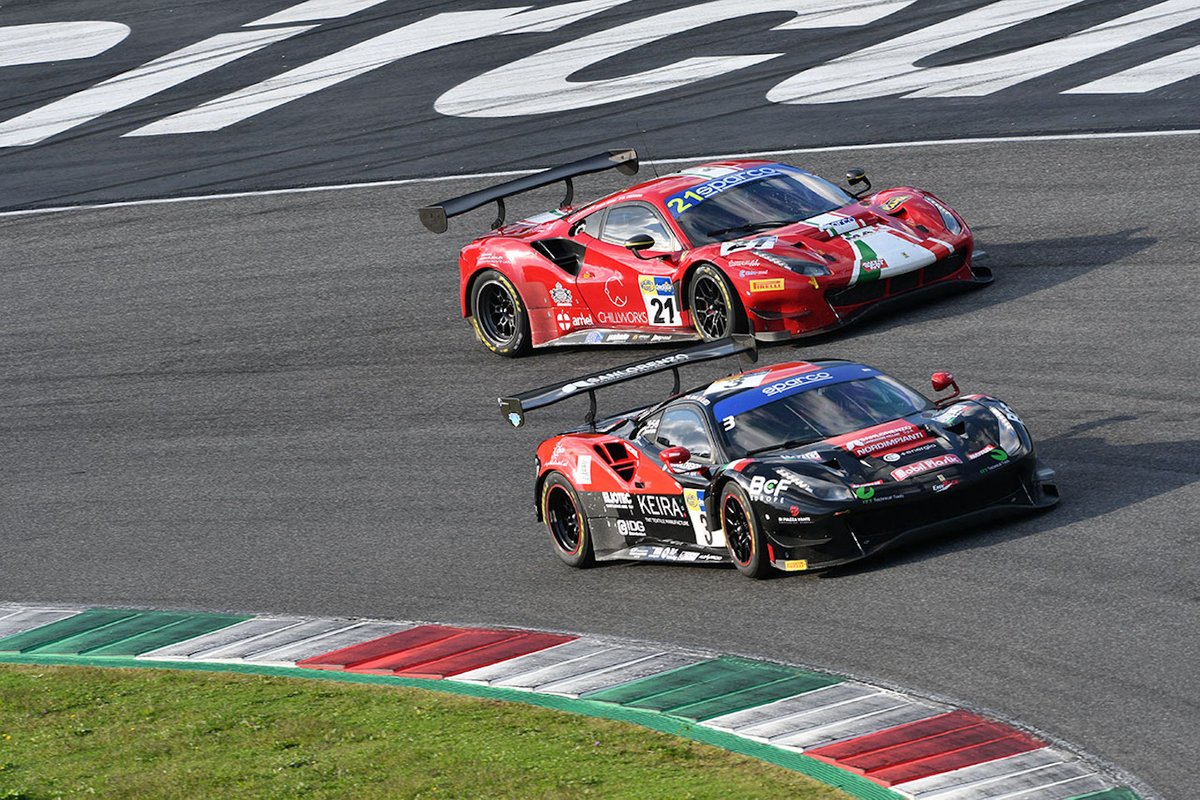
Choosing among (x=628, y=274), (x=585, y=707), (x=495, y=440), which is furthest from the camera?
(x=628, y=274)

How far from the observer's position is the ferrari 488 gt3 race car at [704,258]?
15.5 meters

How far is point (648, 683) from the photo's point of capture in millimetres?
9805

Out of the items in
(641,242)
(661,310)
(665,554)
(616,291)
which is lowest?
(665,554)

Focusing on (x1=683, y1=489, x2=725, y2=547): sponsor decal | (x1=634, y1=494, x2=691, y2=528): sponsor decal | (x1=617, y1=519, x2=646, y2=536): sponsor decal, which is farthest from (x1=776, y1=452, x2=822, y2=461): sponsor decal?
(x1=617, y1=519, x2=646, y2=536): sponsor decal

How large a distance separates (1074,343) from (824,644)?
5.86 metres

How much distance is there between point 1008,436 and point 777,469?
1.38 m

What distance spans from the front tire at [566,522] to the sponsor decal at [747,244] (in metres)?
3.98

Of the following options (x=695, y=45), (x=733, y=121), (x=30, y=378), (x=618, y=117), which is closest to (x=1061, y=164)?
(x=733, y=121)

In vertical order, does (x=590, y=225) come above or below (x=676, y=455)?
above

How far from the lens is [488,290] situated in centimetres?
1781

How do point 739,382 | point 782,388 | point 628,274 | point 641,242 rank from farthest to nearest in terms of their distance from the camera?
point 628,274
point 641,242
point 739,382
point 782,388

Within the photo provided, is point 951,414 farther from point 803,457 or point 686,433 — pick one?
point 686,433

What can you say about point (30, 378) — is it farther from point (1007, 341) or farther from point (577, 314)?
point (1007, 341)

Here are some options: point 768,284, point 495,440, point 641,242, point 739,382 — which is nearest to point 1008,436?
point 739,382
